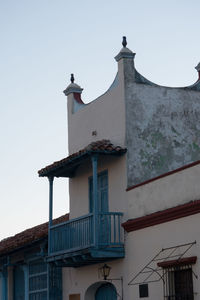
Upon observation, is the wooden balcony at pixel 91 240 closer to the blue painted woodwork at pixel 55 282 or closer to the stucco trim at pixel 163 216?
the stucco trim at pixel 163 216

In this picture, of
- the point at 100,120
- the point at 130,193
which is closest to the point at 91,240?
the point at 130,193

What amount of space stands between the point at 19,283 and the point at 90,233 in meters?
6.75

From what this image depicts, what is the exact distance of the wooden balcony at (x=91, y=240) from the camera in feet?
50.5

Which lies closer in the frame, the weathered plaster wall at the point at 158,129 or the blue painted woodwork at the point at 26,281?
the weathered plaster wall at the point at 158,129

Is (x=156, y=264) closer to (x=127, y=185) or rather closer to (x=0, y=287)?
(x=127, y=185)

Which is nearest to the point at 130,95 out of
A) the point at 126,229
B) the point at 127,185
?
the point at 127,185

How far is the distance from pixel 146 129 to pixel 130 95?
982 millimetres

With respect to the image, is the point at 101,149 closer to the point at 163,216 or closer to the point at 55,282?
the point at 163,216

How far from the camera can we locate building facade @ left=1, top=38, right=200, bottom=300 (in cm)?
1377

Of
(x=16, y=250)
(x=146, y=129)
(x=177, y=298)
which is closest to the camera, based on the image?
(x=177, y=298)

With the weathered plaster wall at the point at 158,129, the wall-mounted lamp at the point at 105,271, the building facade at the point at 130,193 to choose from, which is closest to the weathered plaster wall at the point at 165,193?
the building facade at the point at 130,193

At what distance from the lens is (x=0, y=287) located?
73.6 feet

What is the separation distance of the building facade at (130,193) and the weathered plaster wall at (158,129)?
3cm

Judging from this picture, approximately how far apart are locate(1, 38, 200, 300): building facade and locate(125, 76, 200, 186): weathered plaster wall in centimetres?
3
